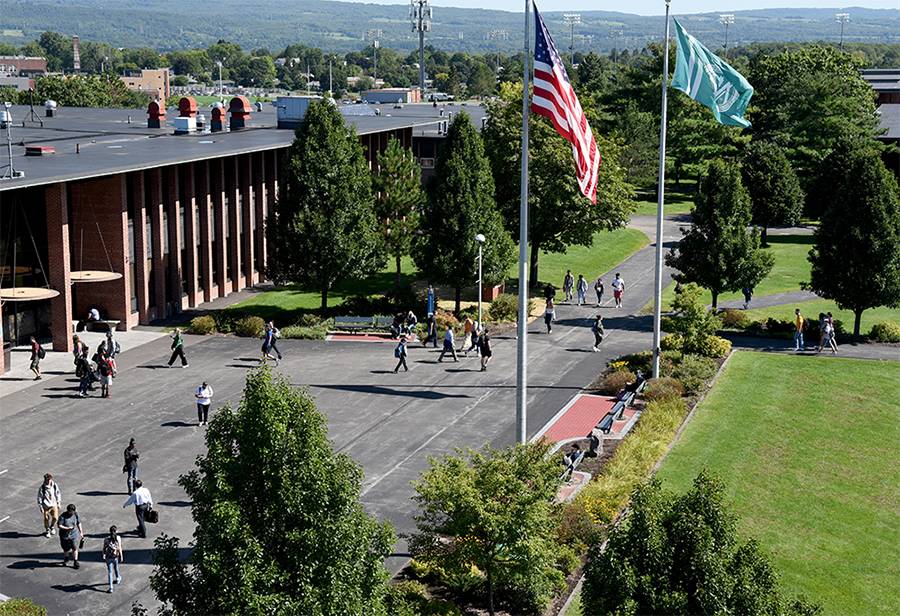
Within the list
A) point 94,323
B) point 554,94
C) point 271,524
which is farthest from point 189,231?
point 271,524

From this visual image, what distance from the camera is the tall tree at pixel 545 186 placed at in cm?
5091

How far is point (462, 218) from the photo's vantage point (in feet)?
147

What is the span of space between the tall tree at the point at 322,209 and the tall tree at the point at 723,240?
41.6ft

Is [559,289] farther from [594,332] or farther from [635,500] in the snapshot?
[635,500]

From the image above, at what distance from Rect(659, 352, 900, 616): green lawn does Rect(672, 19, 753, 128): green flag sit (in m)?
8.44

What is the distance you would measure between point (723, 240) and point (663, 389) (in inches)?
480

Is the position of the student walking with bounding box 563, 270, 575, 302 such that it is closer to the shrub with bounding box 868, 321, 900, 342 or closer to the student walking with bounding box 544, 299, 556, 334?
the student walking with bounding box 544, 299, 556, 334

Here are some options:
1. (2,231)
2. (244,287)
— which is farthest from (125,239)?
(244,287)

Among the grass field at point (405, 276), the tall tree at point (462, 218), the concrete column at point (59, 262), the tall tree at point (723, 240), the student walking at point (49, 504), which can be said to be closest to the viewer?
the student walking at point (49, 504)

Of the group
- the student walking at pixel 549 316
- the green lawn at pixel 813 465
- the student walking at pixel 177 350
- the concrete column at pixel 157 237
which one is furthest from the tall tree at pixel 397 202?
the green lawn at pixel 813 465

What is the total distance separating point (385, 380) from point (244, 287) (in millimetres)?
18351

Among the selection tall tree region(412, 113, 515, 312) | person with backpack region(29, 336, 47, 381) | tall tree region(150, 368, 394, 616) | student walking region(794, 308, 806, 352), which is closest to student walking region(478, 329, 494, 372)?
tall tree region(412, 113, 515, 312)

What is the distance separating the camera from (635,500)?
14.6 metres

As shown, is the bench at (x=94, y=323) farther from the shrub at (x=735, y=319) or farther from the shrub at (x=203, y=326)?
the shrub at (x=735, y=319)
